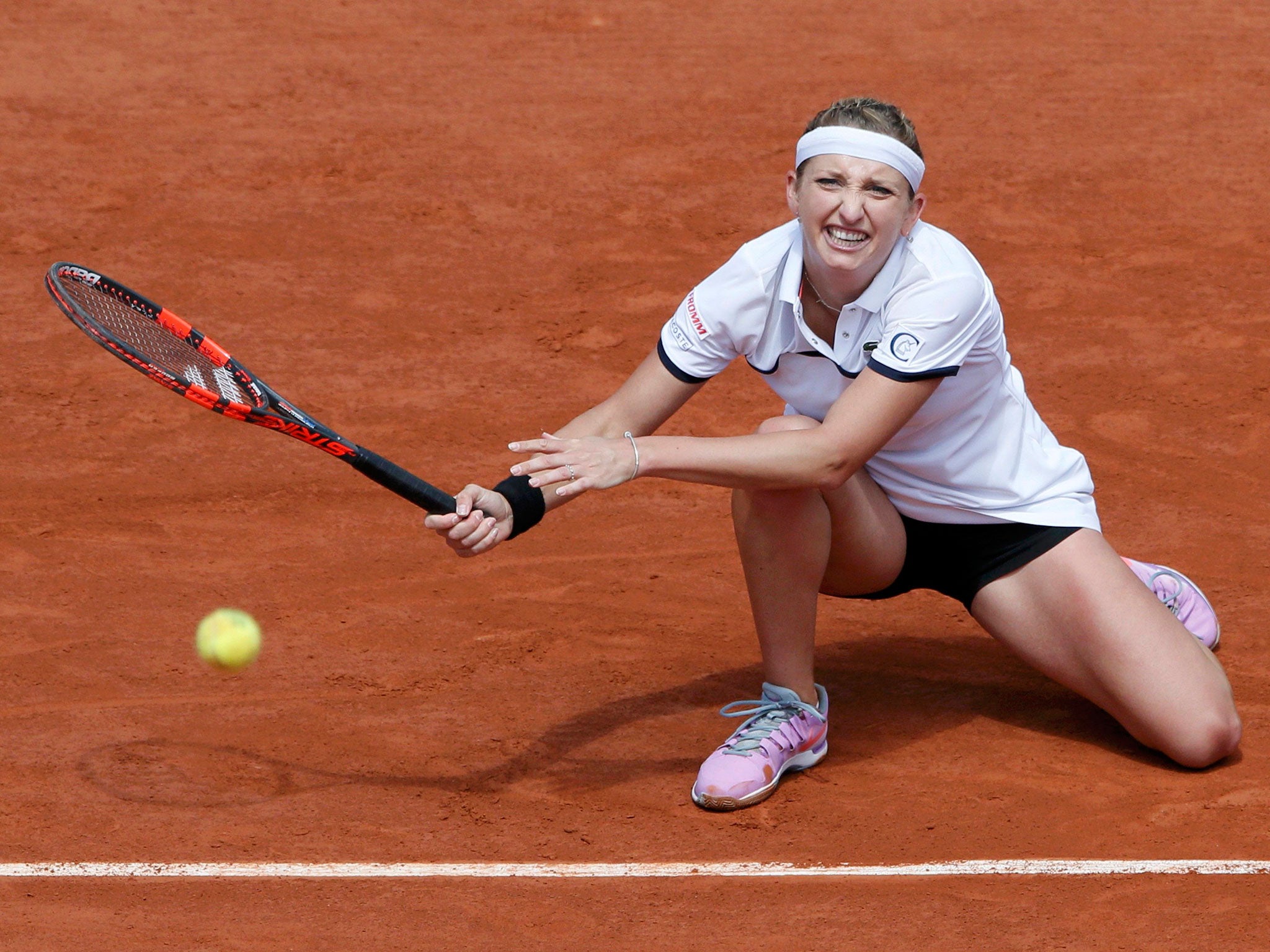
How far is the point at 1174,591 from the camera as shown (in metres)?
4.54

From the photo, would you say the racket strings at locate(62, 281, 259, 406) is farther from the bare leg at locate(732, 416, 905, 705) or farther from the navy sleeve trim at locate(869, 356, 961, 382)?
the navy sleeve trim at locate(869, 356, 961, 382)

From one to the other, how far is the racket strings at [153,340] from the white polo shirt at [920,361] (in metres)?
1.09

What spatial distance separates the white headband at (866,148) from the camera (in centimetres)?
365

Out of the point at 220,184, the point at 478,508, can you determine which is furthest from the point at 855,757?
the point at 220,184

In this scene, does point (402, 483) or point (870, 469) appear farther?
point (870, 469)

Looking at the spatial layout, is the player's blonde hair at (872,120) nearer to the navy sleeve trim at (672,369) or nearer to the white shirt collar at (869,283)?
the white shirt collar at (869,283)

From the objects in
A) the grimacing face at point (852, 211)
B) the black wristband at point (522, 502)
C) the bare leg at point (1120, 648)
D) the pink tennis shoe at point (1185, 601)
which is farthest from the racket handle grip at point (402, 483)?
the pink tennis shoe at point (1185, 601)

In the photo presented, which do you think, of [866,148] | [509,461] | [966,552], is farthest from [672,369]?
[509,461]

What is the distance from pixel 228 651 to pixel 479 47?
5467 millimetres

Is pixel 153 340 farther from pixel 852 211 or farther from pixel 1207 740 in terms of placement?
pixel 1207 740

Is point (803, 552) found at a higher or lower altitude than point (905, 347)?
lower

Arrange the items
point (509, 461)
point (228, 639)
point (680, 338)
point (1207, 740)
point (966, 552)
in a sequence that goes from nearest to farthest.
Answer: point (1207, 740) → point (680, 338) → point (966, 552) → point (228, 639) → point (509, 461)

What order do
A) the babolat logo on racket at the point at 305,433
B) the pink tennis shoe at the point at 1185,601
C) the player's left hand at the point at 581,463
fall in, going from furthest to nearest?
the pink tennis shoe at the point at 1185,601
the babolat logo on racket at the point at 305,433
the player's left hand at the point at 581,463

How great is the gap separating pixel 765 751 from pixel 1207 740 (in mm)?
1083
